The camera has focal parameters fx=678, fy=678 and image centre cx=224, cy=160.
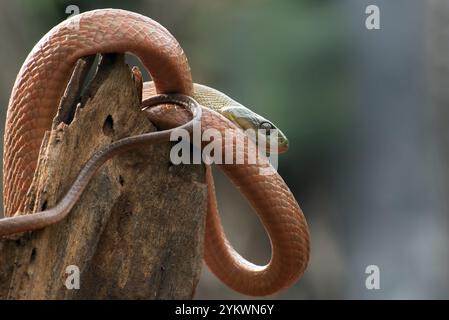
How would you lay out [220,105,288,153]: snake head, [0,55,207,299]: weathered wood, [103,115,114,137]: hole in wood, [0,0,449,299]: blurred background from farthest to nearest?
[0,0,449,299]: blurred background
[220,105,288,153]: snake head
[103,115,114,137]: hole in wood
[0,55,207,299]: weathered wood

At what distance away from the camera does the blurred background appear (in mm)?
9070

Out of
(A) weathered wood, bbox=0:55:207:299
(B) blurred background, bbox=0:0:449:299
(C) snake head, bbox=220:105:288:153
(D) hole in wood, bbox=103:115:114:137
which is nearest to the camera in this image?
(A) weathered wood, bbox=0:55:207:299

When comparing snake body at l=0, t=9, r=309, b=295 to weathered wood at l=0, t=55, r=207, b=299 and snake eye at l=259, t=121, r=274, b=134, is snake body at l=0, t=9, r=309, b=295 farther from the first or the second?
snake eye at l=259, t=121, r=274, b=134

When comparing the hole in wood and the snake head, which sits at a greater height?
the hole in wood

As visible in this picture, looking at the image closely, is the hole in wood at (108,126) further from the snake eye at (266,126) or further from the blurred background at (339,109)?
the blurred background at (339,109)

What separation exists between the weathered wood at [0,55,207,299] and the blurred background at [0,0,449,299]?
19.9 feet

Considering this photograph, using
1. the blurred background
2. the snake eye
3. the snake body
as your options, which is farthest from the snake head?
the blurred background

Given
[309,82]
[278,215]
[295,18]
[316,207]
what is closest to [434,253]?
[316,207]

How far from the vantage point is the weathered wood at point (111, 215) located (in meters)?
2.53

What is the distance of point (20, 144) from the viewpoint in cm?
295

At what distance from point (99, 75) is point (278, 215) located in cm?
105

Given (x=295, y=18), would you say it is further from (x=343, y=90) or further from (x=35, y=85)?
(x=35, y=85)

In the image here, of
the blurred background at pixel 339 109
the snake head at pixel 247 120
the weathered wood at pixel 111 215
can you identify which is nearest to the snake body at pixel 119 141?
the weathered wood at pixel 111 215

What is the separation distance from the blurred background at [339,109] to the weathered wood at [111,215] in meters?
6.08
